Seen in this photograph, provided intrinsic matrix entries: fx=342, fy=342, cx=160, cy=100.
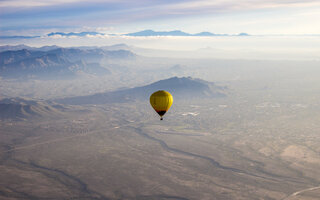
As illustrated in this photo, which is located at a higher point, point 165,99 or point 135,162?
point 165,99

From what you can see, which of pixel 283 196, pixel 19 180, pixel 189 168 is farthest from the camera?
pixel 189 168

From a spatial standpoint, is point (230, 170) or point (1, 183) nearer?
point (1, 183)

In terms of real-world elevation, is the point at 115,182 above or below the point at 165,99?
below

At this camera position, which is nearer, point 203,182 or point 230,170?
point 203,182

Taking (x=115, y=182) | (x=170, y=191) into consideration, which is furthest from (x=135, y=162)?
(x=170, y=191)

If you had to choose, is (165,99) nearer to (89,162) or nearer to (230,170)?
(230,170)

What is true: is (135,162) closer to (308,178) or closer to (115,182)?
(115,182)

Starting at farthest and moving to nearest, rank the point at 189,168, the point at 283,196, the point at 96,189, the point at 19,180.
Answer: the point at 189,168 < the point at 19,180 < the point at 96,189 < the point at 283,196

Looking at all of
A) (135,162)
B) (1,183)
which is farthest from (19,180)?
(135,162)

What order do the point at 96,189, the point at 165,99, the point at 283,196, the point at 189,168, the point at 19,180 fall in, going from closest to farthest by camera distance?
1. the point at 165,99
2. the point at 283,196
3. the point at 96,189
4. the point at 19,180
5. the point at 189,168
